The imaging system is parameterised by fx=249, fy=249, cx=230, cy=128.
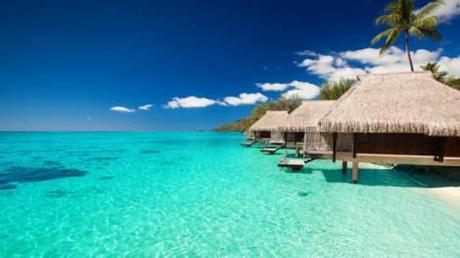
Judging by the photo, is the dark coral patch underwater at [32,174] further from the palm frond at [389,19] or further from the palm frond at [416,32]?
the palm frond at [416,32]

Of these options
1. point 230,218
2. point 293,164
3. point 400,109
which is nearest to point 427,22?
point 400,109

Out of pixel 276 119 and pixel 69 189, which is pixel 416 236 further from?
pixel 276 119

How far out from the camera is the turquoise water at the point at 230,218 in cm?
479

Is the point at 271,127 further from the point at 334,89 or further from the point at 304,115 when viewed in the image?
the point at 334,89

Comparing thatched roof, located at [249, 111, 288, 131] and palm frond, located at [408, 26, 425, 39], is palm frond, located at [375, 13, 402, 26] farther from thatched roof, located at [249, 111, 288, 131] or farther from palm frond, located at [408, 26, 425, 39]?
thatched roof, located at [249, 111, 288, 131]

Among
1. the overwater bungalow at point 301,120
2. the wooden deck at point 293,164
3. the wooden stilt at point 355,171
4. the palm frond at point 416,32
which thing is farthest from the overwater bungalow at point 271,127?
the wooden stilt at point 355,171

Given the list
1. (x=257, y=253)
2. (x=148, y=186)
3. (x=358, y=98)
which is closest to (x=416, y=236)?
(x=257, y=253)

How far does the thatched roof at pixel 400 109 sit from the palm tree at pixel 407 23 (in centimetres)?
620

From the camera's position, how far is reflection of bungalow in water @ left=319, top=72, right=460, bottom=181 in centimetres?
783

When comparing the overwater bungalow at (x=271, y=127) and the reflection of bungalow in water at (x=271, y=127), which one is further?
the reflection of bungalow in water at (x=271, y=127)

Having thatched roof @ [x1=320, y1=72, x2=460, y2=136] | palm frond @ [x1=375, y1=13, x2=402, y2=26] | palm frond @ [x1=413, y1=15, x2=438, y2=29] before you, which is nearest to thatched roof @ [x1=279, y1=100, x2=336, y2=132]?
palm frond @ [x1=375, y1=13, x2=402, y2=26]

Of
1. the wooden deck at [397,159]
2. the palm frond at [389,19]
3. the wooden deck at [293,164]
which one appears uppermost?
the palm frond at [389,19]

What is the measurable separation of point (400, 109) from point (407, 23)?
31.6ft

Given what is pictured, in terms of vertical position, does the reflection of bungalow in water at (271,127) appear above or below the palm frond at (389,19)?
below
